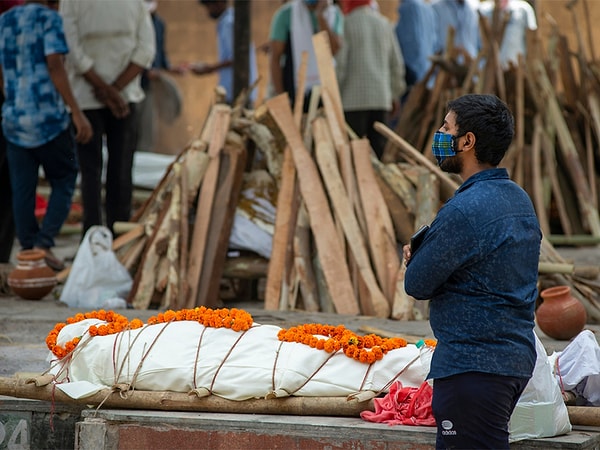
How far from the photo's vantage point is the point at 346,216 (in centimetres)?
657

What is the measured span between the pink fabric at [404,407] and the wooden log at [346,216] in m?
2.38

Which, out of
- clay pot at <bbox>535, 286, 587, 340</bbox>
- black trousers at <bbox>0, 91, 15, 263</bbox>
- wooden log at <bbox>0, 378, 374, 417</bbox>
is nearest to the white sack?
wooden log at <bbox>0, 378, 374, 417</bbox>

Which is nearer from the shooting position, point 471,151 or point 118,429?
point 471,151

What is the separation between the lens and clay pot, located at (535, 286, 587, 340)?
5266 mm

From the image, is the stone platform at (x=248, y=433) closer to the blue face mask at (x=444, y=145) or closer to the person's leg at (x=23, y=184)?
the blue face mask at (x=444, y=145)

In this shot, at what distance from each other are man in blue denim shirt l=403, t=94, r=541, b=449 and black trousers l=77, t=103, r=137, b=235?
15.4 ft

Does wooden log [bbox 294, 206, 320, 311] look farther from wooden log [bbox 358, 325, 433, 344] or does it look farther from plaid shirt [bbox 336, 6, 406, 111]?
plaid shirt [bbox 336, 6, 406, 111]

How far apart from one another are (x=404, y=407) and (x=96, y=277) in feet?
10.8

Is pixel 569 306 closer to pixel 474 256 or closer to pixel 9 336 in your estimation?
pixel 474 256

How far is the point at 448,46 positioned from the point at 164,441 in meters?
7.31

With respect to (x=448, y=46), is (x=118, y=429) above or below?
below

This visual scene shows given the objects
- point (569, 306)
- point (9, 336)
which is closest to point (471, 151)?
point (569, 306)

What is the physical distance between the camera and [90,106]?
746 cm

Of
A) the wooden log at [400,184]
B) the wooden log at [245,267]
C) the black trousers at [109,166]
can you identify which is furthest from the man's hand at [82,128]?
the wooden log at [400,184]
